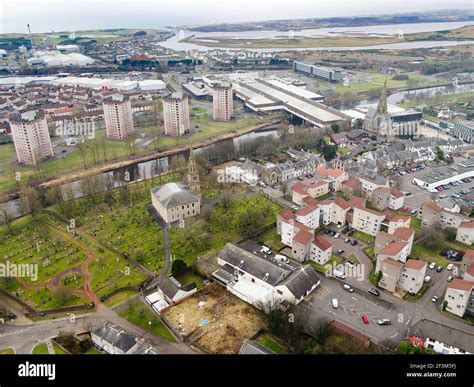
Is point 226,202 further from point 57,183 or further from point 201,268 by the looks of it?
point 57,183

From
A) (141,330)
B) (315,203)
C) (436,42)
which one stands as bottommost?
(141,330)

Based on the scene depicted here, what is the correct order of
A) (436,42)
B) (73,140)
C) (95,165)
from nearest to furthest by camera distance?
(95,165), (73,140), (436,42)

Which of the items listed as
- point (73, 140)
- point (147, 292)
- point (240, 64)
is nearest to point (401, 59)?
point (240, 64)

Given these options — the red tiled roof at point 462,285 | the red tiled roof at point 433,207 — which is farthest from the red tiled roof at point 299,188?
the red tiled roof at point 462,285

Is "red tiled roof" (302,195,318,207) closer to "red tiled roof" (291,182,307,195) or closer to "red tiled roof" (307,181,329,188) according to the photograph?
"red tiled roof" (291,182,307,195)
